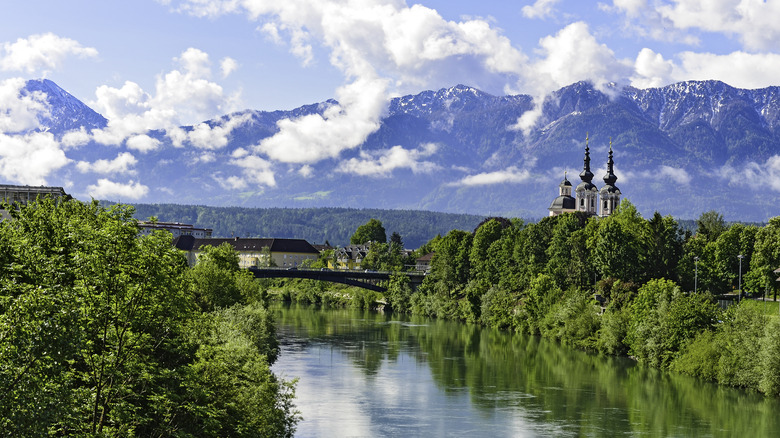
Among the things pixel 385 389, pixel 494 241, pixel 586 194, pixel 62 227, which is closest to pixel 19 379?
pixel 62 227

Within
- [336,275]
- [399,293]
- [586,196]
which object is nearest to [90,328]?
[336,275]

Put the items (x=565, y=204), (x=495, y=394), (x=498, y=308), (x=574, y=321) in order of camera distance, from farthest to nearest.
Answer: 1. (x=565, y=204)
2. (x=498, y=308)
3. (x=574, y=321)
4. (x=495, y=394)

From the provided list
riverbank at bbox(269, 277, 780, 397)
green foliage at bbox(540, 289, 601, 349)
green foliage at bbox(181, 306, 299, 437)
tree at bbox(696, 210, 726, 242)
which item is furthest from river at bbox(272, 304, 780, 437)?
tree at bbox(696, 210, 726, 242)

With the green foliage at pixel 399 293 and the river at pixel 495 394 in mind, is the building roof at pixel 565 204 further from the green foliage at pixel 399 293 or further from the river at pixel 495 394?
the river at pixel 495 394

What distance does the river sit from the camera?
55094 mm

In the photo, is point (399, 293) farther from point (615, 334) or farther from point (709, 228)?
point (615, 334)

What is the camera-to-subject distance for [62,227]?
3147 centimetres

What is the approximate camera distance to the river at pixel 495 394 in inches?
2169

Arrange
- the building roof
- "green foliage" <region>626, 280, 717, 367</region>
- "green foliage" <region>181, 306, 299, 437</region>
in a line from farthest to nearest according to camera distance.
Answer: the building roof, "green foliage" <region>626, 280, 717, 367</region>, "green foliage" <region>181, 306, 299, 437</region>

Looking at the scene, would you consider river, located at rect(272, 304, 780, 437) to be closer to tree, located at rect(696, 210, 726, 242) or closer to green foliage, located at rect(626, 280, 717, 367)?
green foliage, located at rect(626, 280, 717, 367)

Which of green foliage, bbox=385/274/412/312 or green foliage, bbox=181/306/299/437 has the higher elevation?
green foliage, bbox=385/274/412/312

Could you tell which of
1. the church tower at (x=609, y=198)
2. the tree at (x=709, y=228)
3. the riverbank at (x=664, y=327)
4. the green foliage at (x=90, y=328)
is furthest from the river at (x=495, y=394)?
the church tower at (x=609, y=198)

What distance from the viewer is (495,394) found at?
220 feet

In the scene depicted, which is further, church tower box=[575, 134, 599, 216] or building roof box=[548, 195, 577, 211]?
building roof box=[548, 195, 577, 211]
